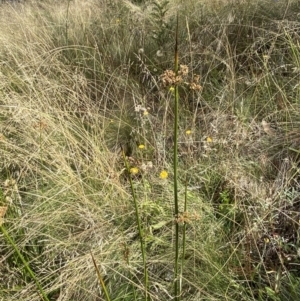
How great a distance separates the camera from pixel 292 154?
5.55ft

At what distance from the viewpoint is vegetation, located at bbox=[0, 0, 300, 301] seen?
128cm

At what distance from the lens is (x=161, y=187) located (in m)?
1.68

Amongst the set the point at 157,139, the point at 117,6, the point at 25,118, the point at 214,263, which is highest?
the point at 117,6

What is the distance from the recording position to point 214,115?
1.97 m

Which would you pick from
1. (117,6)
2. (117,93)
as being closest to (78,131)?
(117,93)

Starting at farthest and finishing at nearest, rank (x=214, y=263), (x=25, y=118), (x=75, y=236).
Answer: (x=25, y=118) → (x=75, y=236) → (x=214, y=263)

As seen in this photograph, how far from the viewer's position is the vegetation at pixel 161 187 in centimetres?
128

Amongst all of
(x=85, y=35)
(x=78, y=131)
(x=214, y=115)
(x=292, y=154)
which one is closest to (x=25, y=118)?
(x=78, y=131)

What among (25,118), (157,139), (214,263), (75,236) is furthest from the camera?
(157,139)

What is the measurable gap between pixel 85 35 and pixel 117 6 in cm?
39

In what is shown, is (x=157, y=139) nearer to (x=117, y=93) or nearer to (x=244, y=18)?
(x=117, y=93)

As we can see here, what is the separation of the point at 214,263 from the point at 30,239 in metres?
0.65

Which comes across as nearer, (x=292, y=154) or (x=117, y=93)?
(x=292, y=154)

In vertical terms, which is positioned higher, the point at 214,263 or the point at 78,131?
the point at 78,131
